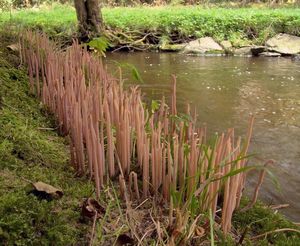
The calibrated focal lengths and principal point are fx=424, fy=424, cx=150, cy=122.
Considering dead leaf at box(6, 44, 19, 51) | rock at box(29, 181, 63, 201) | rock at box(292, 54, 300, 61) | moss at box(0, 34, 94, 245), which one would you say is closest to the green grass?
rock at box(292, 54, 300, 61)

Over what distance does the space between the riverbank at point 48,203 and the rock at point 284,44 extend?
9.39 m

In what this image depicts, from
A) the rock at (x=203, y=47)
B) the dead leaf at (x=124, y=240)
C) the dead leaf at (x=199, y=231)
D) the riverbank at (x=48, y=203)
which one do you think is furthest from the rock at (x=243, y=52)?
the dead leaf at (x=124, y=240)

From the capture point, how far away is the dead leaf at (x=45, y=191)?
5.73 ft

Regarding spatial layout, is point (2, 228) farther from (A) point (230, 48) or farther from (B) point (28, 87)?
(A) point (230, 48)

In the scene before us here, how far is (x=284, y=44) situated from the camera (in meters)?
11.5

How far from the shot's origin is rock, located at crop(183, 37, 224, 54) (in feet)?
37.0

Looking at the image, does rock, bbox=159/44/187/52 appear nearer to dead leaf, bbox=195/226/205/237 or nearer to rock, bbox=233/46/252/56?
rock, bbox=233/46/252/56

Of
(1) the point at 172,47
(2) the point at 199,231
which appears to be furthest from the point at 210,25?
(2) the point at 199,231

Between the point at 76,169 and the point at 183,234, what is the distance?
75 cm

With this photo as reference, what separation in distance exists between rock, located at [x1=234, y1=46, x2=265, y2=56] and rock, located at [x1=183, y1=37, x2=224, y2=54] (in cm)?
45

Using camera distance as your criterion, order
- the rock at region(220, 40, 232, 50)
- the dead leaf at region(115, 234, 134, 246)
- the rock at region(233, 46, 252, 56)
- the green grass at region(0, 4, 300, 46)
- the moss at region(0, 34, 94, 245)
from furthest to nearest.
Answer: the green grass at region(0, 4, 300, 46)
the rock at region(220, 40, 232, 50)
the rock at region(233, 46, 252, 56)
the dead leaf at region(115, 234, 134, 246)
the moss at region(0, 34, 94, 245)

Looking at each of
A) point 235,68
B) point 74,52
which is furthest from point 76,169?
point 235,68

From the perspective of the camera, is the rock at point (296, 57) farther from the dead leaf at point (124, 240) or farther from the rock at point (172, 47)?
the dead leaf at point (124, 240)

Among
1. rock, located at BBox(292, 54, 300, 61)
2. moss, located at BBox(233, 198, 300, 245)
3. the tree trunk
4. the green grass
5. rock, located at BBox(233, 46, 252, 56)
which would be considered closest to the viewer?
moss, located at BBox(233, 198, 300, 245)
